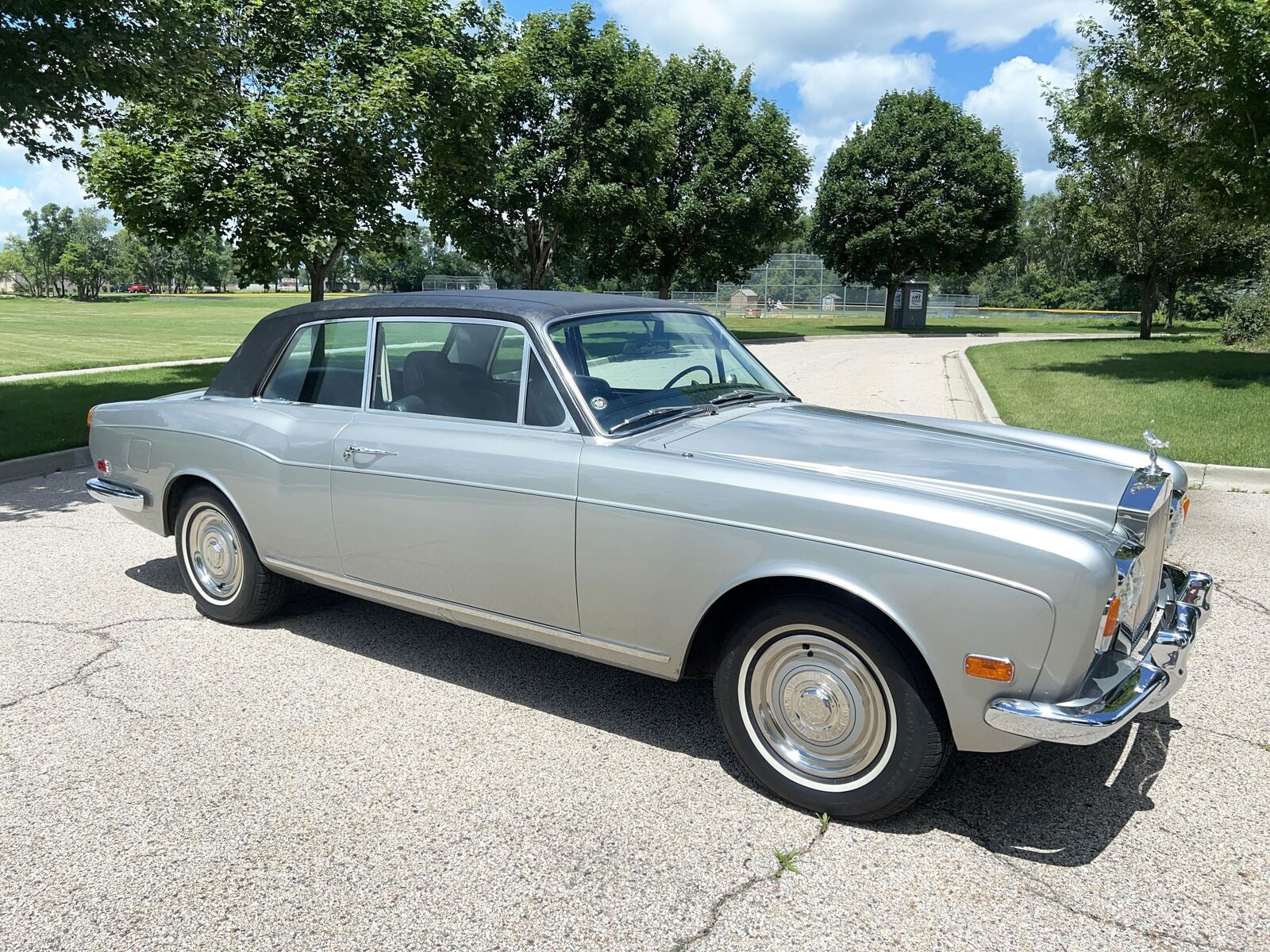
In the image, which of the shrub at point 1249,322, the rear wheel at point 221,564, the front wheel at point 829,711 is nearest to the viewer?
the front wheel at point 829,711

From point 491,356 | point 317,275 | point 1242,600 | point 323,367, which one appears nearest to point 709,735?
point 491,356

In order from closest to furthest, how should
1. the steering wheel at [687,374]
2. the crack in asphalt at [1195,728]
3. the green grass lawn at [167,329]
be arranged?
the crack in asphalt at [1195,728] → the steering wheel at [687,374] → the green grass lawn at [167,329]

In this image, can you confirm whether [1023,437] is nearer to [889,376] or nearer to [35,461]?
[35,461]

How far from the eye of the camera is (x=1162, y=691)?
2926mm

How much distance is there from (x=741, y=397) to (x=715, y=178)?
100.0ft

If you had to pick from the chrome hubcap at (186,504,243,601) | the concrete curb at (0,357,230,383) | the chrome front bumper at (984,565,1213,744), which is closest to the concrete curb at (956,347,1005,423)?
the chrome front bumper at (984,565,1213,744)

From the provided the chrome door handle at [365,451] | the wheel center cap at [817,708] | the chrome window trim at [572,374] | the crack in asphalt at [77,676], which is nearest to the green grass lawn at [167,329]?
the chrome window trim at [572,374]

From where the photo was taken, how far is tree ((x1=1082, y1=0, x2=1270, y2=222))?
12.8 metres

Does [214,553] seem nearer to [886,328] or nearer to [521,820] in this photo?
[521,820]

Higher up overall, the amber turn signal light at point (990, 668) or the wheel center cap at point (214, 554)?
the amber turn signal light at point (990, 668)

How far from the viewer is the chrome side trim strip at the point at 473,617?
3.46m

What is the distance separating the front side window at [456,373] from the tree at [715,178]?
28536 millimetres

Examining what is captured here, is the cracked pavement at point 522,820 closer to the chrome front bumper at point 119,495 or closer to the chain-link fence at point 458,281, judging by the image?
the chrome front bumper at point 119,495

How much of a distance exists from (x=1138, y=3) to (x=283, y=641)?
17.1 meters
